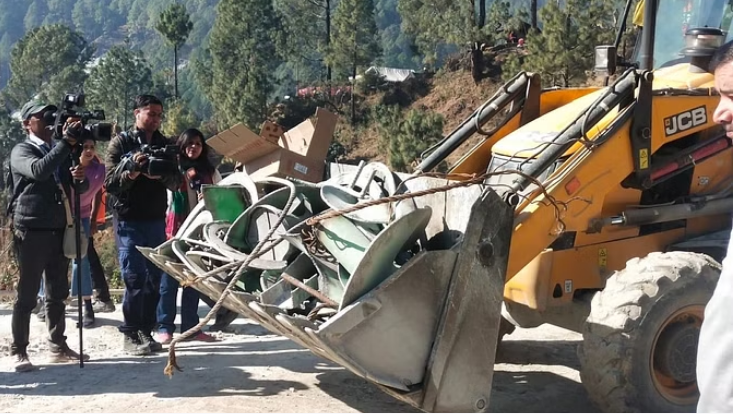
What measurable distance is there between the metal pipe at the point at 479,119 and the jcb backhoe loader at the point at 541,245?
0.01 metres

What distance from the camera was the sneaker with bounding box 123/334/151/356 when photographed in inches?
249

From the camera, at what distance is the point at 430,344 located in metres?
4.25

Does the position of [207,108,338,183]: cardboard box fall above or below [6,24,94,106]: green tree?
above

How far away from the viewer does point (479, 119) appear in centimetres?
591

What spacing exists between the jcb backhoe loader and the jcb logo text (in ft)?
0.03

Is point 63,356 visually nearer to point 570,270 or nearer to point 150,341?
point 150,341

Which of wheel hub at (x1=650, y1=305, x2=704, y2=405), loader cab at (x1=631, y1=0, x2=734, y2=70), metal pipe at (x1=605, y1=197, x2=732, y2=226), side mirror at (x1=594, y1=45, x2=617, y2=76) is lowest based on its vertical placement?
wheel hub at (x1=650, y1=305, x2=704, y2=405)

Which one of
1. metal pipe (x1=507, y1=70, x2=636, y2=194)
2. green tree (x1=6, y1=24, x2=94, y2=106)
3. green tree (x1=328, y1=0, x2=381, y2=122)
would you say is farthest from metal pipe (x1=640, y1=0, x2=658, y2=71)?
green tree (x1=6, y1=24, x2=94, y2=106)

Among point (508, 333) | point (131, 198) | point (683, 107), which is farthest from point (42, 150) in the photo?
point (683, 107)

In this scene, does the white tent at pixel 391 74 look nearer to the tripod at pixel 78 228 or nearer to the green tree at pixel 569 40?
the green tree at pixel 569 40

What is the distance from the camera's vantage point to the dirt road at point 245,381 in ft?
17.0

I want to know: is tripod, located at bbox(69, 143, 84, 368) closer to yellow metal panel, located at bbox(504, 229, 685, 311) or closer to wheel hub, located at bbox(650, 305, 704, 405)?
yellow metal panel, located at bbox(504, 229, 685, 311)

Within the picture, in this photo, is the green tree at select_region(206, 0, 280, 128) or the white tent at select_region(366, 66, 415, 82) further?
the white tent at select_region(366, 66, 415, 82)

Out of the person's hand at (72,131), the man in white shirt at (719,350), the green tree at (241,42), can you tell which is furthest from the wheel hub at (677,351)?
the green tree at (241,42)
